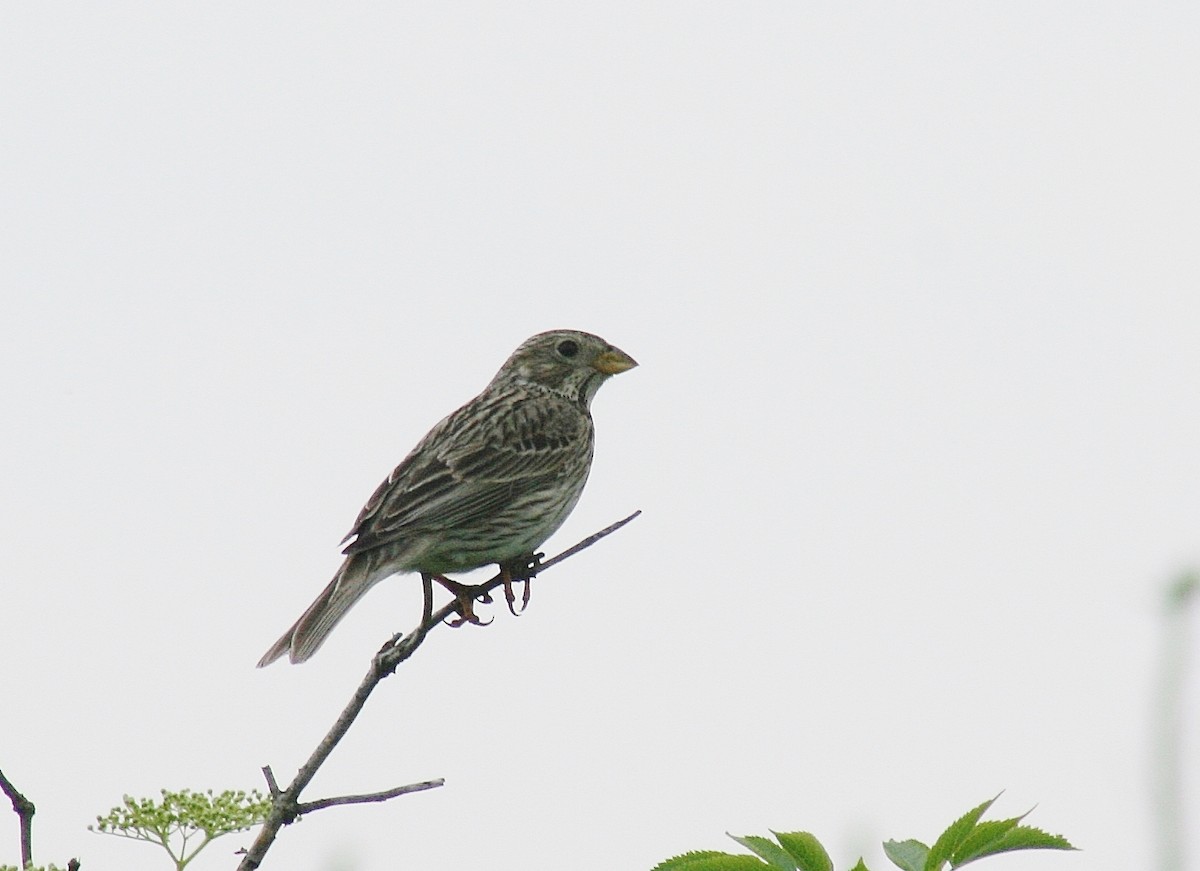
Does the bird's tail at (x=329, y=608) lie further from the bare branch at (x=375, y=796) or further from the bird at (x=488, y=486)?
the bare branch at (x=375, y=796)

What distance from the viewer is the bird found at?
773cm

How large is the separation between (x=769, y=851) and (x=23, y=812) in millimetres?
1504

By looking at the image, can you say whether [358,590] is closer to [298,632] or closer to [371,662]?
[298,632]

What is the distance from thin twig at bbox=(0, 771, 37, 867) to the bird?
13.1 ft

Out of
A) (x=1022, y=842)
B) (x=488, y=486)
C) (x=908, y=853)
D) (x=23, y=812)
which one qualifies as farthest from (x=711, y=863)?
(x=488, y=486)

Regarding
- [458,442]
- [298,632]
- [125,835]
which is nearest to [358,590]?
[298,632]

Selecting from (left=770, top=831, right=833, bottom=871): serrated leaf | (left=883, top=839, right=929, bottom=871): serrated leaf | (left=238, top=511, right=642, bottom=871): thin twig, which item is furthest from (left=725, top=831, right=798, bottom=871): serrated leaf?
(left=238, top=511, right=642, bottom=871): thin twig

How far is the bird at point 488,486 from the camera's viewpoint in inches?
304

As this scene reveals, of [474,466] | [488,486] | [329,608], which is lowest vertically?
[329,608]

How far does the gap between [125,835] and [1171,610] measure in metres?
2.84

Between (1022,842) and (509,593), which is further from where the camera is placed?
(509,593)

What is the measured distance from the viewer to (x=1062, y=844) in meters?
3.10

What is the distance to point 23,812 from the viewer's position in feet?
9.37

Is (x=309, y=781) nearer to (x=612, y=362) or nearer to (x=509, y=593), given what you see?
(x=509, y=593)
